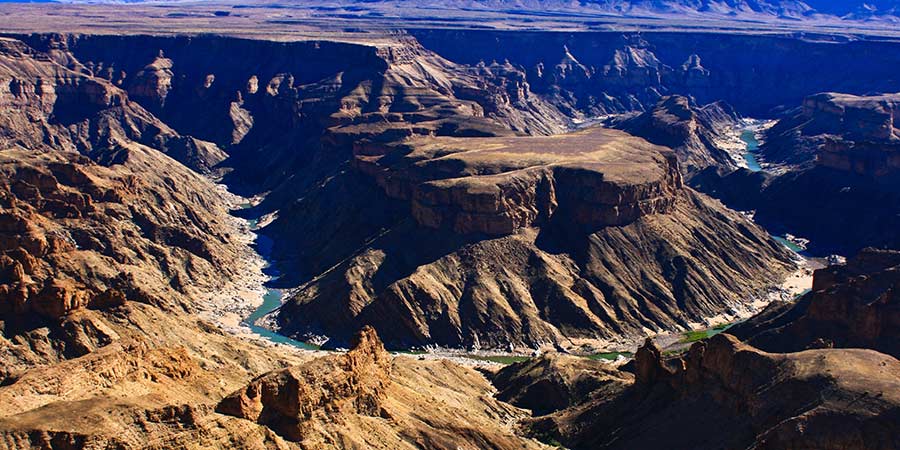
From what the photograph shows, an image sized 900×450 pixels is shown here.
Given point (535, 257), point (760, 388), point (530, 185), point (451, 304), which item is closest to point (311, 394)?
point (760, 388)

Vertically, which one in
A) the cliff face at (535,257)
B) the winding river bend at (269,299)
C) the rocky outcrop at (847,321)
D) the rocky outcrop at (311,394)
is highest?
the rocky outcrop at (311,394)

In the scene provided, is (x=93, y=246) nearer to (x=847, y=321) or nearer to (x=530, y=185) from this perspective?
(x=530, y=185)

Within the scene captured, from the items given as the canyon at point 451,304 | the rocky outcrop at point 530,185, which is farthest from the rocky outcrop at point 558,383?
the rocky outcrop at point 530,185

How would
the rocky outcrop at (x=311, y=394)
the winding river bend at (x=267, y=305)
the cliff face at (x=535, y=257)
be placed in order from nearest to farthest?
the rocky outcrop at (x=311, y=394) → the winding river bend at (x=267, y=305) → the cliff face at (x=535, y=257)

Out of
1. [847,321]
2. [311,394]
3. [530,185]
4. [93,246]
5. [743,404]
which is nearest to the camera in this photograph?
[311,394]

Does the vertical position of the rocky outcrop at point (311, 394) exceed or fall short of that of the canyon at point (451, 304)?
it exceeds it

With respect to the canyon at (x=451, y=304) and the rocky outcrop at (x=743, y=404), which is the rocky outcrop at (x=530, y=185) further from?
the rocky outcrop at (x=743, y=404)

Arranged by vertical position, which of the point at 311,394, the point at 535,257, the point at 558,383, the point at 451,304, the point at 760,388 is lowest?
the point at 451,304

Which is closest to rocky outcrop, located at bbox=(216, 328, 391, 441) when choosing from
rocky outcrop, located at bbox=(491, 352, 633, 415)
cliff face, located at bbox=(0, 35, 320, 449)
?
cliff face, located at bbox=(0, 35, 320, 449)

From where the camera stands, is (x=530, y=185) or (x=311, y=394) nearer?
Answer: (x=311, y=394)
